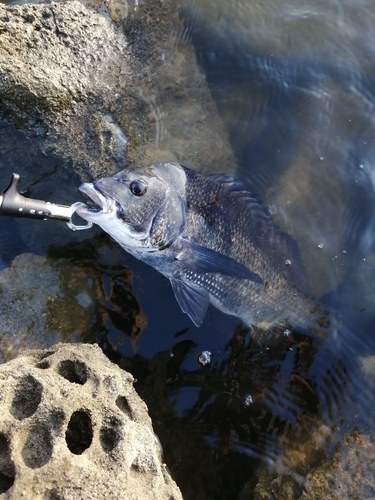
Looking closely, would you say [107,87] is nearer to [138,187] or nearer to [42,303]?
[138,187]

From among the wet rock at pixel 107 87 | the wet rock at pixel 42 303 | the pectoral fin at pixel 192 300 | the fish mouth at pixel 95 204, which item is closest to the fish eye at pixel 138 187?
the fish mouth at pixel 95 204

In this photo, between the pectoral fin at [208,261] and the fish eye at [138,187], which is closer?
the fish eye at [138,187]

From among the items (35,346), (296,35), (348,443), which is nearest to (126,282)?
(35,346)

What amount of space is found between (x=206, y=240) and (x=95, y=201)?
1110 mm

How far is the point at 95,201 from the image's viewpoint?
3377 mm

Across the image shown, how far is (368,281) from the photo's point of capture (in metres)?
4.72

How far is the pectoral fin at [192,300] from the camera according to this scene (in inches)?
158

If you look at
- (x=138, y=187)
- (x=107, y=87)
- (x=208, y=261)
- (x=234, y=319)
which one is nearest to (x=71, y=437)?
(x=208, y=261)

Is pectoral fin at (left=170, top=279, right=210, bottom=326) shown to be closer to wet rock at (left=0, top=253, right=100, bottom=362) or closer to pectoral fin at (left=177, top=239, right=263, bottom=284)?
pectoral fin at (left=177, top=239, right=263, bottom=284)

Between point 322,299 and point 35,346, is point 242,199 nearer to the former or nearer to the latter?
point 322,299

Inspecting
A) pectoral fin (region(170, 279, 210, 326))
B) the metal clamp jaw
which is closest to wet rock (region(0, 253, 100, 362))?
pectoral fin (region(170, 279, 210, 326))

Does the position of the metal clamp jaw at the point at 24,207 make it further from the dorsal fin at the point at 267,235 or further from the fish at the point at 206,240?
the dorsal fin at the point at 267,235

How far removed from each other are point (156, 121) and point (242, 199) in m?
1.36

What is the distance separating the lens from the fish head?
3408 millimetres
